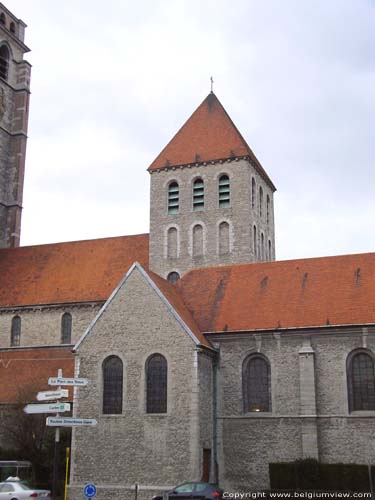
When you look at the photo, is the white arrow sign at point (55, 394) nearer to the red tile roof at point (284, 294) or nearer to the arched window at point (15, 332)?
the red tile roof at point (284, 294)

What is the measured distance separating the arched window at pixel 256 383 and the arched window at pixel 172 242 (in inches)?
497

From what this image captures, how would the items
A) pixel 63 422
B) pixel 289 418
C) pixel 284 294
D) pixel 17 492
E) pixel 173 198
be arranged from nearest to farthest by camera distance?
1. pixel 63 422
2. pixel 17 492
3. pixel 289 418
4. pixel 284 294
5. pixel 173 198

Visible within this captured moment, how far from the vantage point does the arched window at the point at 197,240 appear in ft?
138

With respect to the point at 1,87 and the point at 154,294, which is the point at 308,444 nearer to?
the point at 154,294

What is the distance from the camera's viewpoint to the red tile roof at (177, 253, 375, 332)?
1223 inches

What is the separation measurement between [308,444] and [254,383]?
3.70 meters


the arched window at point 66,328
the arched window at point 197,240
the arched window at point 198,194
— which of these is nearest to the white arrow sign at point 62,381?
the arched window at point 66,328

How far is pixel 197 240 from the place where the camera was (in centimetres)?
4234

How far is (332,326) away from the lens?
30.1 m

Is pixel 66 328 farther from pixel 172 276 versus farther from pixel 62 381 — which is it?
pixel 62 381

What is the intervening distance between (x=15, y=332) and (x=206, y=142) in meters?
17.1

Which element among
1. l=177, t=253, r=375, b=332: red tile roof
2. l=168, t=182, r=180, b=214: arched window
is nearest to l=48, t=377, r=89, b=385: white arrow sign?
l=177, t=253, r=375, b=332: red tile roof

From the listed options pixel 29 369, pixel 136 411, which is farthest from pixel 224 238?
pixel 136 411

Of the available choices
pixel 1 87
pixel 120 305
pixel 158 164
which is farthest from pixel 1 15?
pixel 120 305
